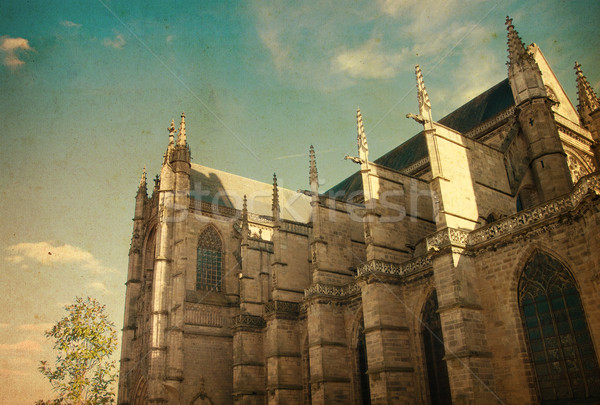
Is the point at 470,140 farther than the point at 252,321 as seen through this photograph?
No

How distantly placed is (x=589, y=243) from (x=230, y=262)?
738 inches

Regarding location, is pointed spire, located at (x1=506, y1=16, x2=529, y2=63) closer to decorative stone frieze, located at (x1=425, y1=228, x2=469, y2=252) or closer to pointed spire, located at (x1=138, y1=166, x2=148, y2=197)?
decorative stone frieze, located at (x1=425, y1=228, x2=469, y2=252)

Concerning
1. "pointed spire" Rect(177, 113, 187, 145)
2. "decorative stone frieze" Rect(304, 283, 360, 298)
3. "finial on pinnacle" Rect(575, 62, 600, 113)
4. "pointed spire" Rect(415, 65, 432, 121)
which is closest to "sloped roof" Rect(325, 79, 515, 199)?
"finial on pinnacle" Rect(575, 62, 600, 113)

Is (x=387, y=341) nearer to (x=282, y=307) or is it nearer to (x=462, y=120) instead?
(x=282, y=307)

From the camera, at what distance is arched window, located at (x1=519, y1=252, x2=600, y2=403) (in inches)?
483

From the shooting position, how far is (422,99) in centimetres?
1753

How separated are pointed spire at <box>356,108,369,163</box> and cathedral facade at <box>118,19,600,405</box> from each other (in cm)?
9

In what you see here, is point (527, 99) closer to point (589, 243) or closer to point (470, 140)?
point (470, 140)

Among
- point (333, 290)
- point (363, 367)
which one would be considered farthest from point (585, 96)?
point (363, 367)

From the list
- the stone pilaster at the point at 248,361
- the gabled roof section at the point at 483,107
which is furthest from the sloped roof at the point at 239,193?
the gabled roof section at the point at 483,107

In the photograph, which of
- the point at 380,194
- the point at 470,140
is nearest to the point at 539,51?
the point at 470,140

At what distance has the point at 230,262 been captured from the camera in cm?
2758

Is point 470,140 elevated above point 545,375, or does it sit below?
above

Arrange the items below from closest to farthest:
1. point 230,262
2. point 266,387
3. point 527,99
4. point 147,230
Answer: point 527,99 → point 266,387 → point 230,262 → point 147,230
